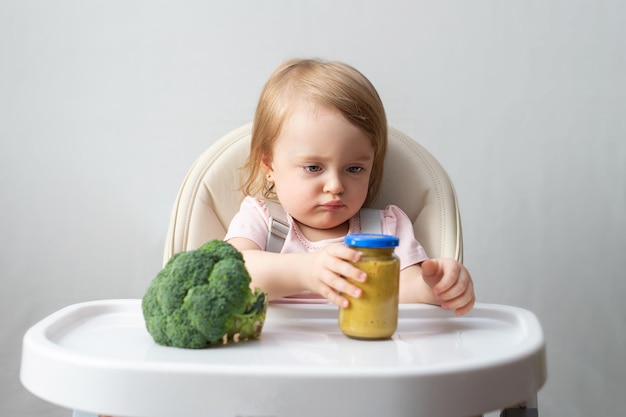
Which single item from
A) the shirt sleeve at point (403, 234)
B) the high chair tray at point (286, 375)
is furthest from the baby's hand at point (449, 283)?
the shirt sleeve at point (403, 234)

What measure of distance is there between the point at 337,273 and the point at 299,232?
492 mm

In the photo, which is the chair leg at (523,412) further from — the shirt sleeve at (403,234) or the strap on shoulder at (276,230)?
the strap on shoulder at (276,230)

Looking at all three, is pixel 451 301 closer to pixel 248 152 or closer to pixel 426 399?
pixel 426 399

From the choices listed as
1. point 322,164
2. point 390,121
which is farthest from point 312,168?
point 390,121

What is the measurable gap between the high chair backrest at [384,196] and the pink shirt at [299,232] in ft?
0.14

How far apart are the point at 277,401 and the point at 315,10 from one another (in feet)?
5.56

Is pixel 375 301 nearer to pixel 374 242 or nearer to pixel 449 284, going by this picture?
pixel 374 242

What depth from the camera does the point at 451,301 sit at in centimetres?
122

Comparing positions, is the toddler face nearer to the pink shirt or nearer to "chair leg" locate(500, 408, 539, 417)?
the pink shirt

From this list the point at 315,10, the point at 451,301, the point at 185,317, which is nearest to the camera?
the point at 185,317

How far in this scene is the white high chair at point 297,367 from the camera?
877 mm

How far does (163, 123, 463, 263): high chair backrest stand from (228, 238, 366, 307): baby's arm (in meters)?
0.12

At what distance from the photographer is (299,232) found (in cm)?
158

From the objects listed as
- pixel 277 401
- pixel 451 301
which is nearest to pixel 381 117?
pixel 451 301
